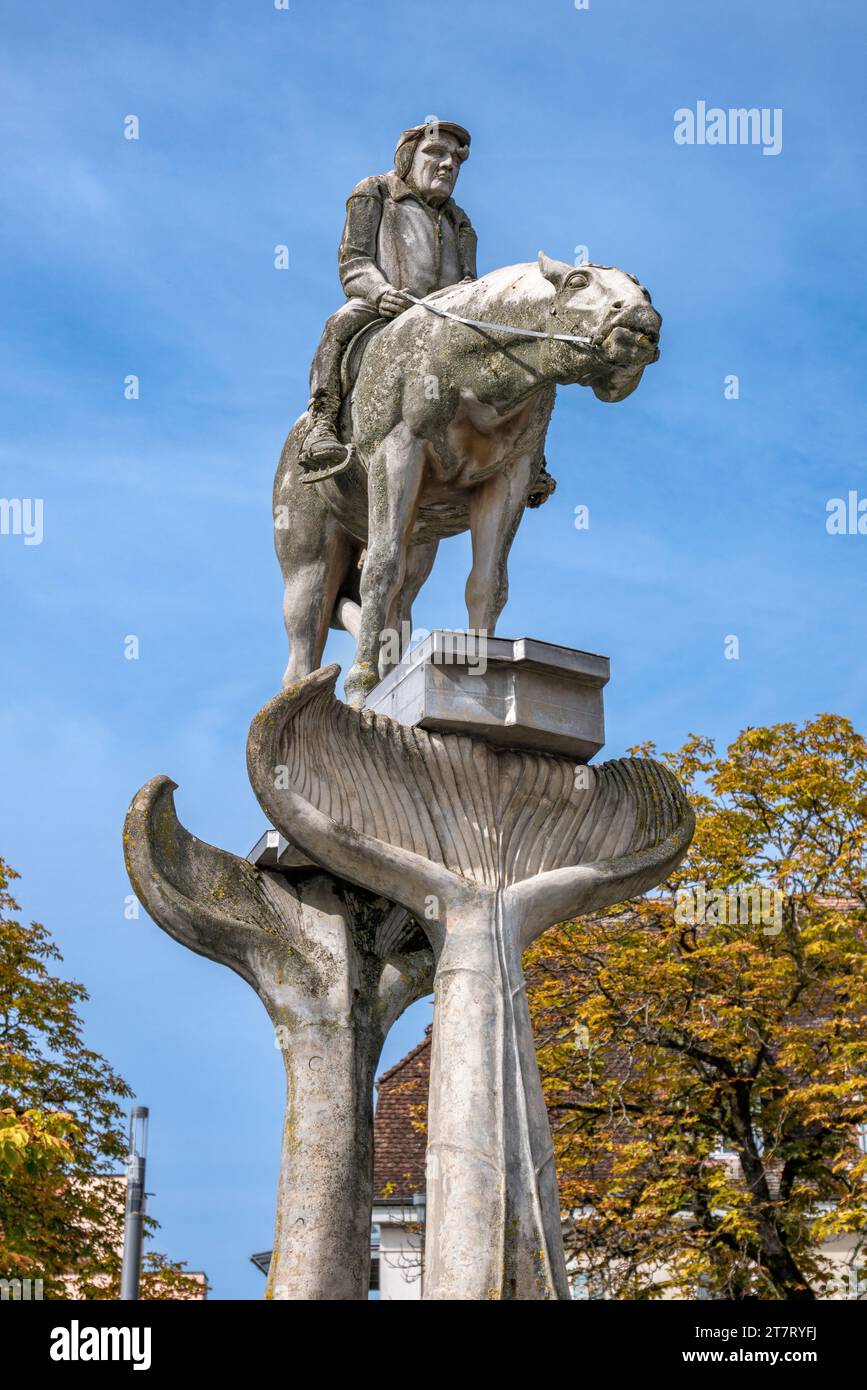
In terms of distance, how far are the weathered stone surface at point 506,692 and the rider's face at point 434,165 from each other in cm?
300

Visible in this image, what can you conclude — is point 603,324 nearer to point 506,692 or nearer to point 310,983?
point 506,692

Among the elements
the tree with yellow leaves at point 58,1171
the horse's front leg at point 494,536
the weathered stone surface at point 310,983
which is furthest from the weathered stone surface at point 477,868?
the tree with yellow leaves at point 58,1171

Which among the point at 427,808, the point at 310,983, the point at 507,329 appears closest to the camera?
the point at 427,808

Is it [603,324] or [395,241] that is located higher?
[395,241]

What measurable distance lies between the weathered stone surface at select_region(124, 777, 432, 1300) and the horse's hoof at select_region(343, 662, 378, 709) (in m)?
1.00

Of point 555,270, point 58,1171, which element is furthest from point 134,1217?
point 555,270

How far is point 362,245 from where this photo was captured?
11.6 metres

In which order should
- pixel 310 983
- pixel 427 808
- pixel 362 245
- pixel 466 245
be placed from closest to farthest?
pixel 427 808, pixel 310 983, pixel 362 245, pixel 466 245

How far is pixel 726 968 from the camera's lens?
78.8 ft

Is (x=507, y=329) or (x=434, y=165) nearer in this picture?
(x=507, y=329)

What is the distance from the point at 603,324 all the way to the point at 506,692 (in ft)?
6.26

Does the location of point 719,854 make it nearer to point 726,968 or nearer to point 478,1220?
point 726,968

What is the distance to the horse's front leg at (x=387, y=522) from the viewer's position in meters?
10.9
